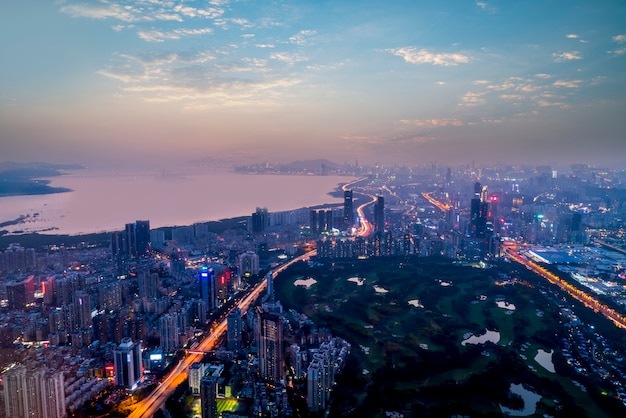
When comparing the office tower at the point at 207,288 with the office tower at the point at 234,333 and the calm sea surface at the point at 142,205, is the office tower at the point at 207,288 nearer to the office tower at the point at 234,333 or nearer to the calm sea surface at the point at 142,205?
the office tower at the point at 234,333

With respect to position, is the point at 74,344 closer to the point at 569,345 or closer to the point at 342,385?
the point at 342,385

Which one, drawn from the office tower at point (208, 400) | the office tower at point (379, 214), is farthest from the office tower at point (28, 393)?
the office tower at point (379, 214)

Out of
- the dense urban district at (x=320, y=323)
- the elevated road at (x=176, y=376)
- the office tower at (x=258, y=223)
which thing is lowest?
the elevated road at (x=176, y=376)

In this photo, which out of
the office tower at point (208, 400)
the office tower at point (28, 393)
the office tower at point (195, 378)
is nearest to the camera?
the office tower at point (28, 393)

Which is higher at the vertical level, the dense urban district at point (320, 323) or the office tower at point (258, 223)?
the office tower at point (258, 223)

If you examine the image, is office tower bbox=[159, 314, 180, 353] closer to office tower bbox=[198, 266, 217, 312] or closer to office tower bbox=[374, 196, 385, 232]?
office tower bbox=[198, 266, 217, 312]

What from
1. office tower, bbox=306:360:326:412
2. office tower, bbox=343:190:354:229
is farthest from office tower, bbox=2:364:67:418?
office tower, bbox=343:190:354:229
